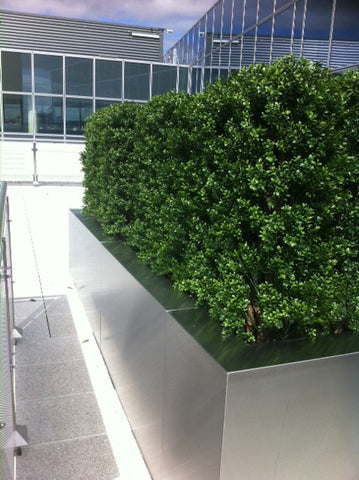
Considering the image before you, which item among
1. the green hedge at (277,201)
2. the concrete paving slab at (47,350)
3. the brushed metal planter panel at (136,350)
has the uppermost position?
the green hedge at (277,201)

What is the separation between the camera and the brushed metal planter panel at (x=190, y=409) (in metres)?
2.23

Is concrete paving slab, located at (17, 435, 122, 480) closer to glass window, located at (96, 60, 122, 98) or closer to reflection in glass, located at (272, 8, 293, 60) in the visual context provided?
reflection in glass, located at (272, 8, 293, 60)

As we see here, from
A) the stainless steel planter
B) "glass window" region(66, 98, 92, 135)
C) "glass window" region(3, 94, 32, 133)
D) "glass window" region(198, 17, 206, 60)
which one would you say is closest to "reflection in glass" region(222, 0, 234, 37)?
"glass window" region(198, 17, 206, 60)

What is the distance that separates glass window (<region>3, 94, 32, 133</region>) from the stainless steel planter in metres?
17.9

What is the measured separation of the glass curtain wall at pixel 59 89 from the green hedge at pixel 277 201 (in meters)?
17.2

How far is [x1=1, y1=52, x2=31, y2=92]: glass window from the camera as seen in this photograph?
18734 mm

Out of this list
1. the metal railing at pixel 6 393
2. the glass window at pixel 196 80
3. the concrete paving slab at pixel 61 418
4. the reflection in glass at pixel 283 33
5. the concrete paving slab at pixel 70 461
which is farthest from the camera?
the glass window at pixel 196 80

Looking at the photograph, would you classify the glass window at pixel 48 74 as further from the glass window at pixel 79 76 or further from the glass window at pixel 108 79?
the glass window at pixel 108 79

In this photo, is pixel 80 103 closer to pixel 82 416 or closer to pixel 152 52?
pixel 152 52

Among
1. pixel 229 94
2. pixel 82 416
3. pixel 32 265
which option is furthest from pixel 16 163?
pixel 229 94

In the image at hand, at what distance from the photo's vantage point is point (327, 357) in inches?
91.7

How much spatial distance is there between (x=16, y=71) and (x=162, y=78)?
22.2 ft

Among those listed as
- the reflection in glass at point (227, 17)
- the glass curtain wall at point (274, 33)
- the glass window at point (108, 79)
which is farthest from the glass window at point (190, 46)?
the reflection in glass at point (227, 17)

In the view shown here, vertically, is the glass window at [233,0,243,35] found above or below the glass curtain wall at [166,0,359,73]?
above
